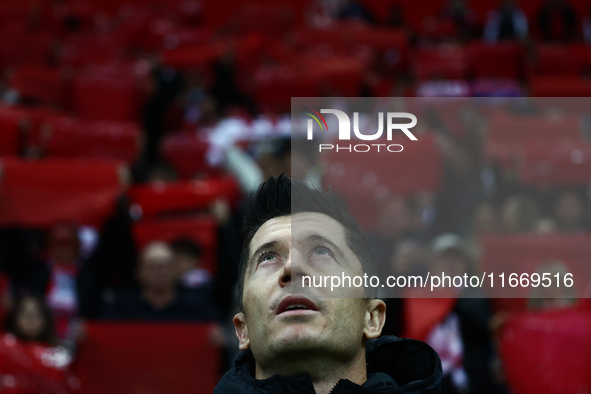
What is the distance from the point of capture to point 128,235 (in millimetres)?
3758

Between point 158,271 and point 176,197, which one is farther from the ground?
point 176,197

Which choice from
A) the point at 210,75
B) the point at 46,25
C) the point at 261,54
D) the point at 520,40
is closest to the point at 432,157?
the point at 210,75

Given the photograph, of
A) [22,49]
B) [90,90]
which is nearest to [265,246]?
[90,90]

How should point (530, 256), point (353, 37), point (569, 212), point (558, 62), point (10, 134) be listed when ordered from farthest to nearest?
point (353, 37)
point (558, 62)
point (10, 134)
point (569, 212)
point (530, 256)

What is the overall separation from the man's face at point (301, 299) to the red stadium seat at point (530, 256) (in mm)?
253

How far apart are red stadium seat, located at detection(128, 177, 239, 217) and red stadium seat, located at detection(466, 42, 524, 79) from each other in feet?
12.6

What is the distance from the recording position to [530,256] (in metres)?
2.22

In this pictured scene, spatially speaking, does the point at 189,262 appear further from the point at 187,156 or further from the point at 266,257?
the point at 266,257

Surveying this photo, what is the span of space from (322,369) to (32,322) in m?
2.49

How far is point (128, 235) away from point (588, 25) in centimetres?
733

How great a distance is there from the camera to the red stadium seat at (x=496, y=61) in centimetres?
713

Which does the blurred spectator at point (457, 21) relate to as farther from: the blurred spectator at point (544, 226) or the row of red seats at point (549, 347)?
the row of red seats at point (549, 347)

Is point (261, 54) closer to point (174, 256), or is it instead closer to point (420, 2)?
point (420, 2)

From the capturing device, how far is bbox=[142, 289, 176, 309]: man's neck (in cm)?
325
